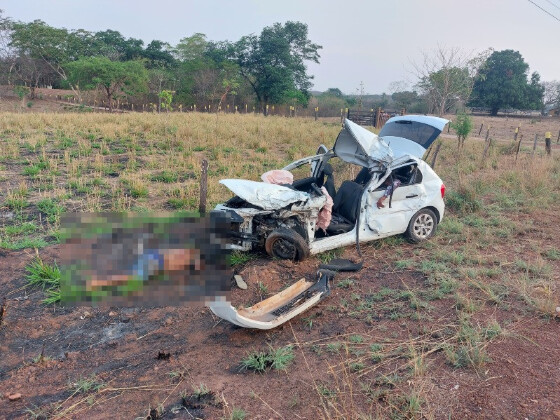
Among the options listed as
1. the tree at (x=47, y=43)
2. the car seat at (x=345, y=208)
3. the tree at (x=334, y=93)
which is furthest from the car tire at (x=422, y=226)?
the tree at (x=334, y=93)

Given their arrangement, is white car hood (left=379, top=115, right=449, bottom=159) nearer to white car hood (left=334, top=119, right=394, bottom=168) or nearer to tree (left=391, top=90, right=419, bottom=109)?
white car hood (left=334, top=119, right=394, bottom=168)

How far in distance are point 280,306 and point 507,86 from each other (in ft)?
182

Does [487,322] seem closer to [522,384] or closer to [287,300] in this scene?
[522,384]

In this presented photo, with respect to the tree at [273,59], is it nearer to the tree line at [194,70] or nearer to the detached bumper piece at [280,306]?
the tree line at [194,70]

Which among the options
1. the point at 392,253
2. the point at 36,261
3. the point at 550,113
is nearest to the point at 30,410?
the point at 36,261

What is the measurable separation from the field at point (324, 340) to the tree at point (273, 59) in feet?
122

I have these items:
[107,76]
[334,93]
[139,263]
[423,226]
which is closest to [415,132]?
[423,226]

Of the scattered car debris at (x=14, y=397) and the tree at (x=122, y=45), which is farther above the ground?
the tree at (x=122, y=45)

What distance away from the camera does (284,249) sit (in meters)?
5.74

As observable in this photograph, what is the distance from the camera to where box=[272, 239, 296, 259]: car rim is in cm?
570

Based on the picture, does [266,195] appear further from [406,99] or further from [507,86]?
[507,86]

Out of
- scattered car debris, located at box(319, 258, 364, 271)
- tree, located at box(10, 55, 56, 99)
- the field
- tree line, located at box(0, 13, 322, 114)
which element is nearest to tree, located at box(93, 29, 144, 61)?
tree line, located at box(0, 13, 322, 114)

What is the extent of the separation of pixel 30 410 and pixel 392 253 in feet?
16.1

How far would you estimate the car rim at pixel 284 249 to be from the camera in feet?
18.7
